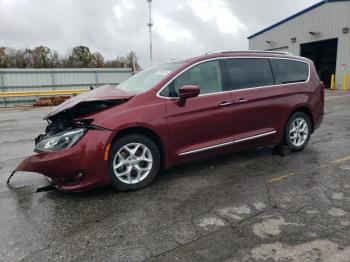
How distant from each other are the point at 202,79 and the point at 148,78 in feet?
2.59

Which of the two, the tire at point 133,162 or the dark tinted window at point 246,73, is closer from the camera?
the tire at point 133,162

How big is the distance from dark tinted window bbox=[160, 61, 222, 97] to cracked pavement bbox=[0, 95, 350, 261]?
3.92 ft

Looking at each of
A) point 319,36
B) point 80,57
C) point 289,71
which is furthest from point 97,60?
point 289,71

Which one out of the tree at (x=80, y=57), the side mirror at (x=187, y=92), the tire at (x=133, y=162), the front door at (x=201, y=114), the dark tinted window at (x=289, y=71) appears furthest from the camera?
the tree at (x=80, y=57)

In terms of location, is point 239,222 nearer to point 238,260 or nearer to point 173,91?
point 238,260

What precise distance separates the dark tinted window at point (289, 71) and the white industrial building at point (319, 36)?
1886 centimetres

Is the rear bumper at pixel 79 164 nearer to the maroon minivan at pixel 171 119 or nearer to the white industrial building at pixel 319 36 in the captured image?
the maroon minivan at pixel 171 119

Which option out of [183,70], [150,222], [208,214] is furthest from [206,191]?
[183,70]

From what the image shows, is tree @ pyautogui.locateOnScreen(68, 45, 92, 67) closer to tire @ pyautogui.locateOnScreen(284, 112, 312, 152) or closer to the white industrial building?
the white industrial building

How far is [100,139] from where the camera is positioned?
358 centimetres

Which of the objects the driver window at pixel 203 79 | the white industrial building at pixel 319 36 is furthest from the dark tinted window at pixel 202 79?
the white industrial building at pixel 319 36

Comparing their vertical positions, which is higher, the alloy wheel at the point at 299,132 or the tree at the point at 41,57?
the tree at the point at 41,57

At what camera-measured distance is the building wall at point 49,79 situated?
21.1 m

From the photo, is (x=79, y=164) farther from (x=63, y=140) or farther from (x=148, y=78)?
(x=148, y=78)
